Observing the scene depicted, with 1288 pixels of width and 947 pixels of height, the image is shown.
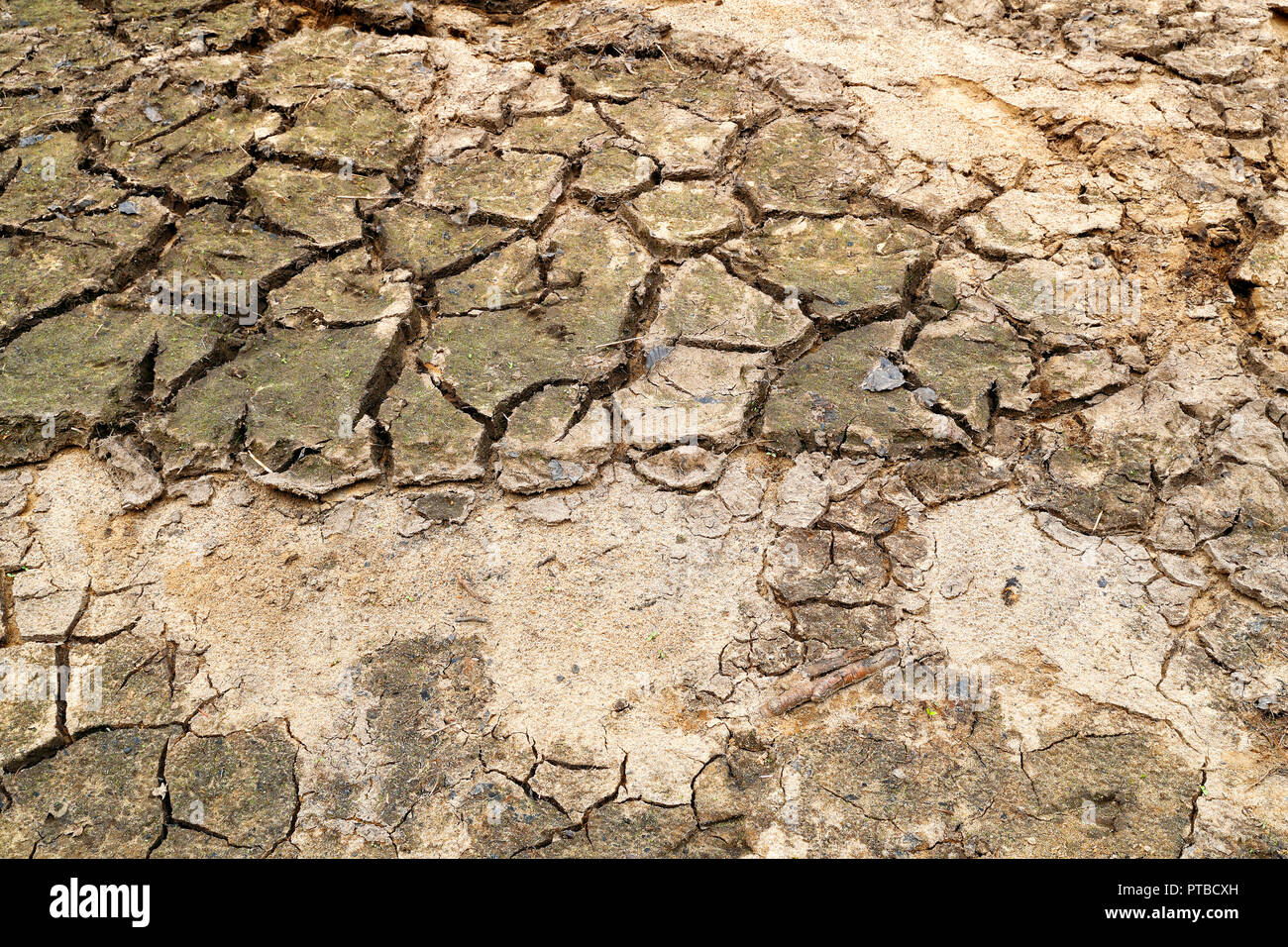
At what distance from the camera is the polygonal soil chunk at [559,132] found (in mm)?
3635

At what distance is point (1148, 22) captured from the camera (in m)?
4.03

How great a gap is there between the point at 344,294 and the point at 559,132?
1065 mm

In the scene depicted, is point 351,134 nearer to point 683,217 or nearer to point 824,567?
point 683,217

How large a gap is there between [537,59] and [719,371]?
1813 millimetres

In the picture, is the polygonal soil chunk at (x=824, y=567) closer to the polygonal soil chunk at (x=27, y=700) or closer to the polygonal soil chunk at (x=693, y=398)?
the polygonal soil chunk at (x=693, y=398)

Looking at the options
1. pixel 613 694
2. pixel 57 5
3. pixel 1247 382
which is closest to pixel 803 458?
pixel 613 694

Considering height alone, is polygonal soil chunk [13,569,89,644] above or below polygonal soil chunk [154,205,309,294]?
below

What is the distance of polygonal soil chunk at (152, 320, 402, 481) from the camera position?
2744mm

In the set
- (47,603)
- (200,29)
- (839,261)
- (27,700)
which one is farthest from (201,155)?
(839,261)

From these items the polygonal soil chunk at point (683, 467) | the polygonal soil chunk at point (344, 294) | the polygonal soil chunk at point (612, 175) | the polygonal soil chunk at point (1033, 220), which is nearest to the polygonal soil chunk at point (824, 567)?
the polygonal soil chunk at point (683, 467)

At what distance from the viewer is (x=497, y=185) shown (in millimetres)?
3498

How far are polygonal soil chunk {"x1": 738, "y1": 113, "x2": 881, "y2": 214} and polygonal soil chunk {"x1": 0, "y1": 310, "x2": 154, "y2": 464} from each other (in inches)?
77.9

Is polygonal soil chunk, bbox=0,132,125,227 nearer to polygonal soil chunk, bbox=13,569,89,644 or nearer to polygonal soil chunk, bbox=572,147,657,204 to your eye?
polygonal soil chunk, bbox=13,569,89,644

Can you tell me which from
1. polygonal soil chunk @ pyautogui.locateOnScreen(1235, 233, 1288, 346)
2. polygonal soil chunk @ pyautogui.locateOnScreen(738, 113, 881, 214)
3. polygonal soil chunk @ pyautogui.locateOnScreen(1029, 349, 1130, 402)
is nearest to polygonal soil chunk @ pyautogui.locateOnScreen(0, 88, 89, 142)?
polygonal soil chunk @ pyautogui.locateOnScreen(738, 113, 881, 214)
